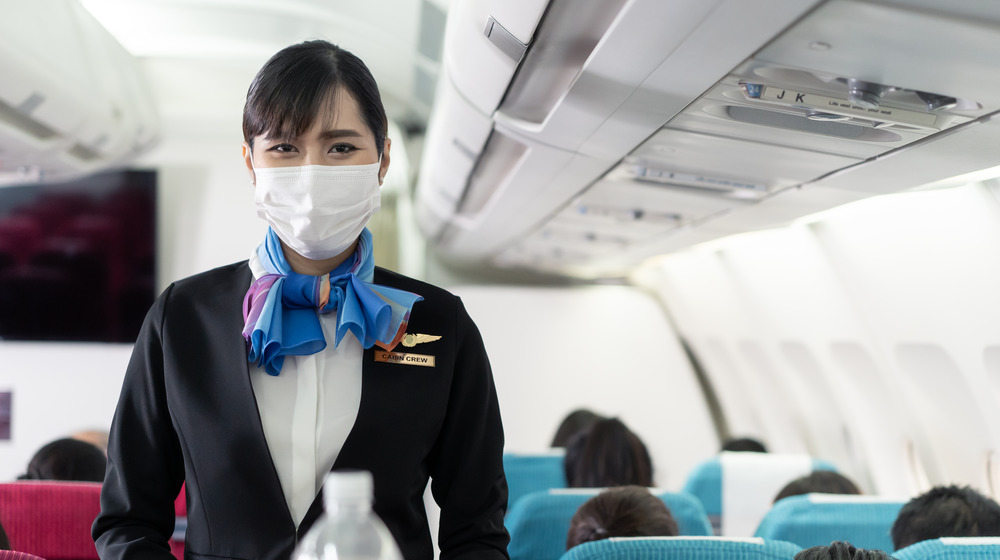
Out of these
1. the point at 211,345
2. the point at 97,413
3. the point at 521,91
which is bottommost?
the point at 97,413

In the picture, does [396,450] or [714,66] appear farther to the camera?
[714,66]

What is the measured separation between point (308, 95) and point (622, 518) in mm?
1788

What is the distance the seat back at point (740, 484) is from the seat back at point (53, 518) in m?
2.70

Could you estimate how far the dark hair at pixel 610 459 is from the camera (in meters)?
4.17

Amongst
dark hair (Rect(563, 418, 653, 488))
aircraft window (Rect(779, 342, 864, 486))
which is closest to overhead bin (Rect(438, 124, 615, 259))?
dark hair (Rect(563, 418, 653, 488))

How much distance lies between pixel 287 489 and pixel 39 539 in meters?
1.83

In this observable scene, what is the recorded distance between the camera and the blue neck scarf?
1.25 meters

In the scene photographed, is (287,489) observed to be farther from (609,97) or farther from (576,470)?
(576,470)

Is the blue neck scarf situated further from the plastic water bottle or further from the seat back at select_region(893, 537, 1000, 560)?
the seat back at select_region(893, 537, 1000, 560)

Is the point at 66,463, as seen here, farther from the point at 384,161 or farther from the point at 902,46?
the point at 902,46

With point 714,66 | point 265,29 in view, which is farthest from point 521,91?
point 265,29

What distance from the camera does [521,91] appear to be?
9.75ft

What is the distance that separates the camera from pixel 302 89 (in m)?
1.24

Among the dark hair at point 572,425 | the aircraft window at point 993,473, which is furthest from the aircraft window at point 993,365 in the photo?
the dark hair at point 572,425
